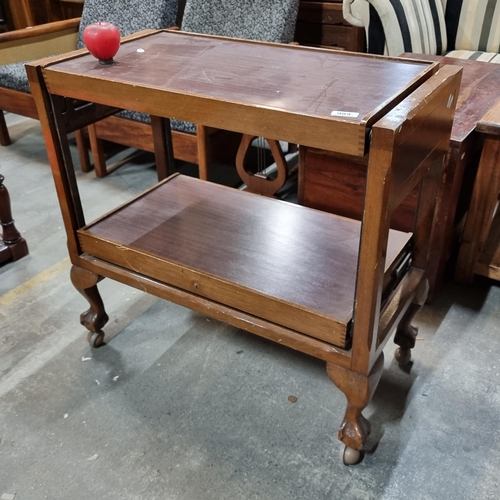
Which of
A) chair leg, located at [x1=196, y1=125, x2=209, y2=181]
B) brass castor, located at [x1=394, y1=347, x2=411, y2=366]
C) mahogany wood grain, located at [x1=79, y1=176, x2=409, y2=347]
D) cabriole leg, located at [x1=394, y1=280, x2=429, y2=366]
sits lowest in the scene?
brass castor, located at [x1=394, y1=347, x2=411, y2=366]

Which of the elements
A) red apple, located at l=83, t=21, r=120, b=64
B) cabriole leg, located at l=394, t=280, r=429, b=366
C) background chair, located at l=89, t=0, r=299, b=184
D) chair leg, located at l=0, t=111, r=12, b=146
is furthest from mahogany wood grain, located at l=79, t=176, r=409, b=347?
chair leg, located at l=0, t=111, r=12, b=146

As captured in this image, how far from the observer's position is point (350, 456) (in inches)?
46.1

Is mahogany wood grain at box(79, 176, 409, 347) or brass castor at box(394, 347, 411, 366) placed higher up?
mahogany wood grain at box(79, 176, 409, 347)

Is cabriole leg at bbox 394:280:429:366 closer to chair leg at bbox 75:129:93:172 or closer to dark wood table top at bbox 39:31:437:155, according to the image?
dark wood table top at bbox 39:31:437:155

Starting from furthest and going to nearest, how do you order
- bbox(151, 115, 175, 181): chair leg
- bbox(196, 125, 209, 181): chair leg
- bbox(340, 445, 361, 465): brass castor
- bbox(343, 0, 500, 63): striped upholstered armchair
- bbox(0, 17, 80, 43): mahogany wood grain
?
bbox(0, 17, 80, 43): mahogany wood grain → bbox(343, 0, 500, 63): striped upholstered armchair → bbox(196, 125, 209, 181): chair leg → bbox(151, 115, 175, 181): chair leg → bbox(340, 445, 361, 465): brass castor

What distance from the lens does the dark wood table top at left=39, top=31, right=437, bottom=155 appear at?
88cm

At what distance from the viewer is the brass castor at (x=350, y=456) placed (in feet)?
3.84

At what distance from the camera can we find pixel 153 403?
135cm

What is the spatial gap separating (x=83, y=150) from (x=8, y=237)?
2.41ft

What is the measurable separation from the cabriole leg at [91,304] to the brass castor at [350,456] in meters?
0.71

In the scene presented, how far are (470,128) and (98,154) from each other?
62.5 inches

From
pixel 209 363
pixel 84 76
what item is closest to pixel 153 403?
pixel 209 363

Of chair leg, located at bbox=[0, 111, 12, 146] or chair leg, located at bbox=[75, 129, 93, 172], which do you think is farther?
chair leg, located at bbox=[0, 111, 12, 146]

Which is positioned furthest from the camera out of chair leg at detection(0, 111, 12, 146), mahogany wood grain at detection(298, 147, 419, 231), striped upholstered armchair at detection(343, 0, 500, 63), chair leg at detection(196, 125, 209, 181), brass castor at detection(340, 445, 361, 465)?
chair leg at detection(0, 111, 12, 146)
